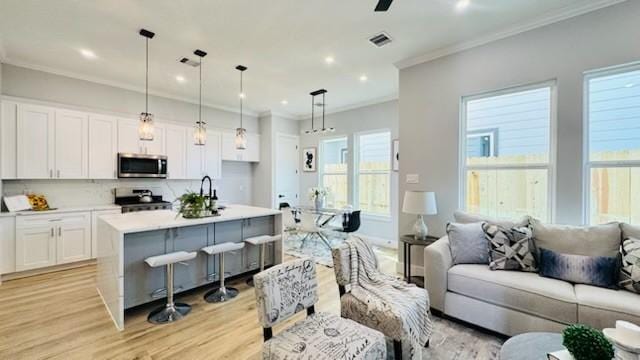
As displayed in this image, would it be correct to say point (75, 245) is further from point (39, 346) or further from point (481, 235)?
point (481, 235)

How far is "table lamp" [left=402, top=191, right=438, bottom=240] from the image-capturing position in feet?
11.2

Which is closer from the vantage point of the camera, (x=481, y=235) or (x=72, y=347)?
(x=72, y=347)

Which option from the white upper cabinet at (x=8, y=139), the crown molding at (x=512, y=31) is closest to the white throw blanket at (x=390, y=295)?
the crown molding at (x=512, y=31)

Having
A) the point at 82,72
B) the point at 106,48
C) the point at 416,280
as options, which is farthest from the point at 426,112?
the point at 82,72

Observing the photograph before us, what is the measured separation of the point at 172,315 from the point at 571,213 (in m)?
4.09

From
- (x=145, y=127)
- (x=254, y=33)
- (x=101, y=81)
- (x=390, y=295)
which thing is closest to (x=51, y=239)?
(x=145, y=127)

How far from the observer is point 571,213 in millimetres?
2793

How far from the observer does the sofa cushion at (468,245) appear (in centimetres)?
279

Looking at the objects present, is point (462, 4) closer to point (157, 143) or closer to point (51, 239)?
point (157, 143)

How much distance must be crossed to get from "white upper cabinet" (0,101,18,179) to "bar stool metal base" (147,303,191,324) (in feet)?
10.1

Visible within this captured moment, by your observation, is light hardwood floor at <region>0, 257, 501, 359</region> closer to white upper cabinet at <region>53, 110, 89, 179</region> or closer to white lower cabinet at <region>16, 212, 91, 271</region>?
white lower cabinet at <region>16, 212, 91, 271</region>

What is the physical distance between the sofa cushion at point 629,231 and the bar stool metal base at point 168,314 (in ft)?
13.3

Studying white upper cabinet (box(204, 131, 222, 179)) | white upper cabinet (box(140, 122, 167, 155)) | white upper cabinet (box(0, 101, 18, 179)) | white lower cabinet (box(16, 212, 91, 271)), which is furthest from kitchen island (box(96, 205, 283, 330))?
white upper cabinet (box(204, 131, 222, 179))

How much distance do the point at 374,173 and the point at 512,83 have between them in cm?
315
